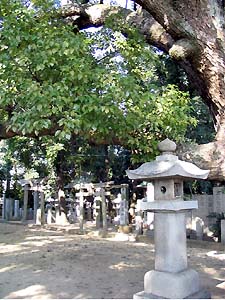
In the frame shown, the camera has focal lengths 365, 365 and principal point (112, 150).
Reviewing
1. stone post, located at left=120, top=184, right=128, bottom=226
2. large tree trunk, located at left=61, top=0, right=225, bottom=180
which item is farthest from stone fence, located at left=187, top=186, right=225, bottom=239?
large tree trunk, located at left=61, top=0, right=225, bottom=180

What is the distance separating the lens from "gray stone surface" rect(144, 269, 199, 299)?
394cm

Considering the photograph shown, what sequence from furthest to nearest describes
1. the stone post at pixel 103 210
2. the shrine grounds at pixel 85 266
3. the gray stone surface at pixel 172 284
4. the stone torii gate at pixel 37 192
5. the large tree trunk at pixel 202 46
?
the stone torii gate at pixel 37 192, the stone post at pixel 103 210, the large tree trunk at pixel 202 46, the shrine grounds at pixel 85 266, the gray stone surface at pixel 172 284

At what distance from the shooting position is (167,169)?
160 inches

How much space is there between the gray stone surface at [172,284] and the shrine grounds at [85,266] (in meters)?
0.56

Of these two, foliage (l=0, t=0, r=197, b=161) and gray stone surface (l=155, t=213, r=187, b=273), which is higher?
foliage (l=0, t=0, r=197, b=161)

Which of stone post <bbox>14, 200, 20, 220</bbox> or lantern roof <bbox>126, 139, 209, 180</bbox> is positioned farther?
stone post <bbox>14, 200, 20, 220</bbox>

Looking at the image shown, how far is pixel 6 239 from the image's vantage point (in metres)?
10.4

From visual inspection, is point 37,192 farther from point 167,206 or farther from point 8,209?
point 167,206

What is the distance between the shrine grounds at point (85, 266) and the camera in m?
4.92

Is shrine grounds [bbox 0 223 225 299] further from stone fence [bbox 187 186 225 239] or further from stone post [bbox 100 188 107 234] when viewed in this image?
stone post [bbox 100 188 107 234]

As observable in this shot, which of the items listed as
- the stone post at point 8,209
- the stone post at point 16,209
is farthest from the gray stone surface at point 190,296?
the stone post at point 8,209

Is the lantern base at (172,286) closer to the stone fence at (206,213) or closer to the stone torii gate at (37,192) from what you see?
the stone fence at (206,213)

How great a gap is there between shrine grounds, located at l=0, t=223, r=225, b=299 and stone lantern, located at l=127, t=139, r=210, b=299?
67cm

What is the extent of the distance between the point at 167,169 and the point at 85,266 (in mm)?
3241
